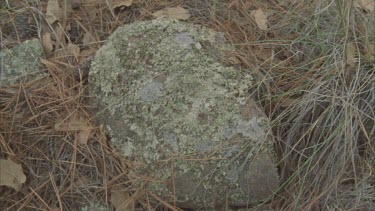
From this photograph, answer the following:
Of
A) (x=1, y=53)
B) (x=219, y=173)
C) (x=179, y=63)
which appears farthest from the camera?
(x=1, y=53)

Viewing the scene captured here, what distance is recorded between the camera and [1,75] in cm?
206

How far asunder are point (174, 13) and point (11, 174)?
0.92 metres

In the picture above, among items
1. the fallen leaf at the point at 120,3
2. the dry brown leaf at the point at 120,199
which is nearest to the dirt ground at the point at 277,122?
the dry brown leaf at the point at 120,199

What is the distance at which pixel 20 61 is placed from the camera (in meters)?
2.09

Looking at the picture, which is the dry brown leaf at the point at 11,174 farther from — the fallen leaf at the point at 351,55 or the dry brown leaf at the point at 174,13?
the fallen leaf at the point at 351,55

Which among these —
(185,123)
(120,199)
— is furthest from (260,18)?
(120,199)

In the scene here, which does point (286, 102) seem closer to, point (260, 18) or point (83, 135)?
point (260, 18)

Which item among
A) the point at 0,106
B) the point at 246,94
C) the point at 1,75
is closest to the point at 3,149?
the point at 0,106

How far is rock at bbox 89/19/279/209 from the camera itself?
185 cm

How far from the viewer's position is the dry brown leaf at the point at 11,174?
1.83 metres

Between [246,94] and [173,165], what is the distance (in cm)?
37

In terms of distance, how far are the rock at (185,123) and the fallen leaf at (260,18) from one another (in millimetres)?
317

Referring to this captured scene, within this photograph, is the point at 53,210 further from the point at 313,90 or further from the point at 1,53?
the point at 313,90

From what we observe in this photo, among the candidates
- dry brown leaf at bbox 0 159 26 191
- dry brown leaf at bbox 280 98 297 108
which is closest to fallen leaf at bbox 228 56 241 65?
dry brown leaf at bbox 280 98 297 108
